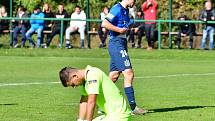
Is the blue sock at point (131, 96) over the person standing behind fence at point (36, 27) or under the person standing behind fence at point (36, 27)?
under

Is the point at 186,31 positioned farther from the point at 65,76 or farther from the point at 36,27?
the point at 65,76

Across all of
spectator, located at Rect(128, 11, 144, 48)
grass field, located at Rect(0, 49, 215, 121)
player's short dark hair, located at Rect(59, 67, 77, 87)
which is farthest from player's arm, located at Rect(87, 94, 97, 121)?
spectator, located at Rect(128, 11, 144, 48)

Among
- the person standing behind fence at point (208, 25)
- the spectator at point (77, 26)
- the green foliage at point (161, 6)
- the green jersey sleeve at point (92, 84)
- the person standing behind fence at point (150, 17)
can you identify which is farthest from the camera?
the green foliage at point (161, 6)

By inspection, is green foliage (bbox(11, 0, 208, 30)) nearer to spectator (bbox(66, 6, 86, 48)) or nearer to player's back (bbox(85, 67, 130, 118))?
spectator (bbox(66, 6, 86, 48))

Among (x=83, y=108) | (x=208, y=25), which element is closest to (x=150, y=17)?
(x=208, y=25)

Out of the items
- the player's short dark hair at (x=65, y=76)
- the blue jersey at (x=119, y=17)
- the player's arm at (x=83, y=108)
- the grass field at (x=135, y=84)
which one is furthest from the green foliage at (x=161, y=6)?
the player's short dark hair at (x=65, y=76)

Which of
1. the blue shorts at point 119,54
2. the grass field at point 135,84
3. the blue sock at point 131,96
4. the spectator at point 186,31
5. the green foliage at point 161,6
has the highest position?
the green foliage at point 161,6

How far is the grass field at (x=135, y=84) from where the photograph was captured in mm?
12719

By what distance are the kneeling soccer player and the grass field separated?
11.6 ft

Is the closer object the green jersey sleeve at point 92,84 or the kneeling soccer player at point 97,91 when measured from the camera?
the kneeling soccer player at point 97,91

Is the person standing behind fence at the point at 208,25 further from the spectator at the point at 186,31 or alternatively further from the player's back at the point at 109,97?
the player's back at the point at 109,97

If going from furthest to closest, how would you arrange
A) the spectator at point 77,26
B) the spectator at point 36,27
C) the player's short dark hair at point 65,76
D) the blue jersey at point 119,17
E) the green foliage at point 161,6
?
the green foliage at point 161,6 → the spectator at point 36,27 → the spectator at point 77,26 → the blue jersey at point 119,17 → the player's short dark hair at point 65,76


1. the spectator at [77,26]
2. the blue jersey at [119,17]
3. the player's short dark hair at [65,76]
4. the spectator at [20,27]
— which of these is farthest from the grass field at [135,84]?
the player's short dark hair at [65,76]

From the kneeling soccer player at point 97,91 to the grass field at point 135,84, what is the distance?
353 cm
